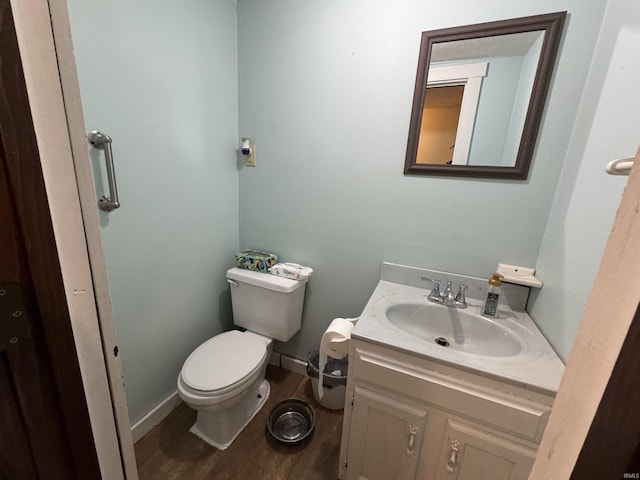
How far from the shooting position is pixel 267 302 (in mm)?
1515

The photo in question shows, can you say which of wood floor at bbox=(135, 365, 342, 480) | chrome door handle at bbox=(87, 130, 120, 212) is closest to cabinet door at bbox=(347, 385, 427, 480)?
wood floor at bbox=(135, 365, 342, 480)

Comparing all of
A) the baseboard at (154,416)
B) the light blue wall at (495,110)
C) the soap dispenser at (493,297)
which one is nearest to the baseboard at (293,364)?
the baseboard at (154,416)

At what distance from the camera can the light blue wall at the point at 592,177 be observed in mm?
761

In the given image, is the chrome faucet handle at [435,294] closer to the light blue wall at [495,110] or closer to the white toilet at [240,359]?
the light blue wall at [495,110]

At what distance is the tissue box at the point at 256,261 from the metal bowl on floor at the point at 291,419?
761 mm

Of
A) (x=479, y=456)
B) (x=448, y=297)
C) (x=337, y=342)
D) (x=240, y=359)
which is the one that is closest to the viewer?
(x=479, y=456)

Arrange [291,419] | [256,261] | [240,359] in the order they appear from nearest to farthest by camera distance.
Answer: [240,359] < [291,419] < [256,261]

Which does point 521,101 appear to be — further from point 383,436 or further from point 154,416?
point 154,416

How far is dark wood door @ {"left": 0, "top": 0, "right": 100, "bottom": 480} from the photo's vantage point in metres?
0.33

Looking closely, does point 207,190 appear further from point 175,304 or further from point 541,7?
point 541,7

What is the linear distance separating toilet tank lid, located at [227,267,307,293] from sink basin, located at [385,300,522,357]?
544 mm

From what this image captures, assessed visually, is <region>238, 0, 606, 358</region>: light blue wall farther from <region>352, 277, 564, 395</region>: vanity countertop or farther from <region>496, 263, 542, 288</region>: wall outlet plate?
<region>352, 277, 564, 395</region>: vanity countertop

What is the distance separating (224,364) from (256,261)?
57 cm

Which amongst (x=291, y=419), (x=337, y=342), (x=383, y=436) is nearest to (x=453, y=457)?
(x=383, y=436)
